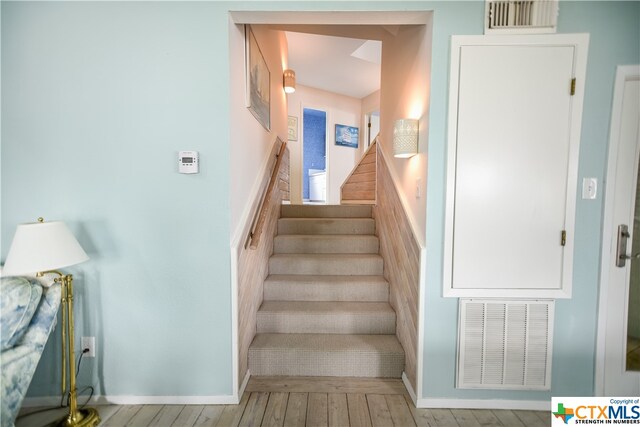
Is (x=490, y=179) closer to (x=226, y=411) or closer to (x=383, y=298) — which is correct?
(x=383, y=298)

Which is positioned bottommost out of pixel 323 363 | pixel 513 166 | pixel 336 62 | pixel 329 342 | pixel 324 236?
pixel 323 363

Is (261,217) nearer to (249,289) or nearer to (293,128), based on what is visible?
(249,289)

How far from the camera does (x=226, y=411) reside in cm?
171

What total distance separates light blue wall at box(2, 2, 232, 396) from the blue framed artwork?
3.96 m

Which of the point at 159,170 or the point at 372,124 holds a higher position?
the point at 372,124

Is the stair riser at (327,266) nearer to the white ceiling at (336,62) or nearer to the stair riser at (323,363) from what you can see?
the stair riser at (323,363)

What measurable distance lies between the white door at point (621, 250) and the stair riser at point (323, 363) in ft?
4.12

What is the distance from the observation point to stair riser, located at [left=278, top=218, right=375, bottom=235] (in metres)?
3.09

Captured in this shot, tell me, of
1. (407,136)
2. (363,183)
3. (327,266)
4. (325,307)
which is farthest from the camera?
(363,183)

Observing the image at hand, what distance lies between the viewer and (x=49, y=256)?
4.52 feet

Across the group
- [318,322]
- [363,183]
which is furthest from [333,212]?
[318,322]

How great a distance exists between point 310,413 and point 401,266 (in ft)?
3.68

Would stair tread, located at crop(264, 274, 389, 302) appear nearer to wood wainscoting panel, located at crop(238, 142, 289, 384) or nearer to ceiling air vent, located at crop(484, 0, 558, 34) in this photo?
wood wainscoting panel, located at crop(238, 142, 289, 384)

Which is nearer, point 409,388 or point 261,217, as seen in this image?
point 409,388
